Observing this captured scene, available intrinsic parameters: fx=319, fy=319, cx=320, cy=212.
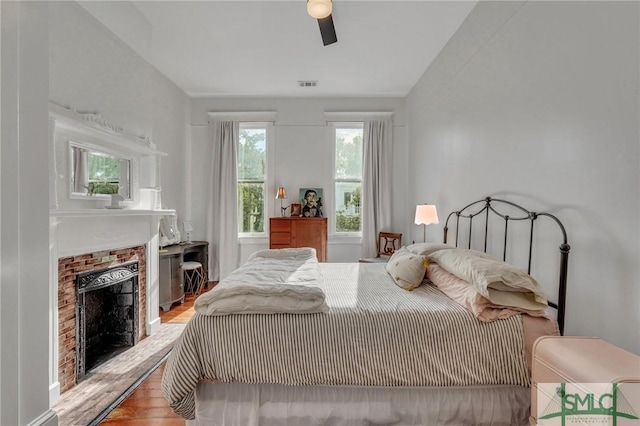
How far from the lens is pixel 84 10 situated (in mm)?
2480

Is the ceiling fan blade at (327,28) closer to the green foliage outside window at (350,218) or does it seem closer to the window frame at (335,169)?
the window frame at (335,169)

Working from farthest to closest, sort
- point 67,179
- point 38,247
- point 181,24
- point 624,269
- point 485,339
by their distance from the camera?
point 181,24, point 67,179, point 485,339, point 624,269, point 38,247

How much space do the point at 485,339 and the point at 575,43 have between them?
1655 millimetres

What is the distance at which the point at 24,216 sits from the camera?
Result: 85 cm

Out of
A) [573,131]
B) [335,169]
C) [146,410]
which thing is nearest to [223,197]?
[335,169]

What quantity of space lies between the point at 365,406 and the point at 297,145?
13.2 feet

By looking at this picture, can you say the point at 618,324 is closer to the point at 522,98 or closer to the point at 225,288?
the point at 522,98

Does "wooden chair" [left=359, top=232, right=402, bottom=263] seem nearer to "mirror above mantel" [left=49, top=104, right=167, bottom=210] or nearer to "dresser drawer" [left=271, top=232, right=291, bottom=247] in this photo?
"dresser drawer" [left=271, top=232, right=291, bottom=247]

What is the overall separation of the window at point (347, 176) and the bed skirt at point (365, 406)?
3.56 m

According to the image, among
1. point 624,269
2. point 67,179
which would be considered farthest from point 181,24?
point 624,269

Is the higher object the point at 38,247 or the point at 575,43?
the point at 575,43

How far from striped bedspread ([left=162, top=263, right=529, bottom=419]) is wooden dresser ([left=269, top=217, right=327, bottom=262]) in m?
2.93

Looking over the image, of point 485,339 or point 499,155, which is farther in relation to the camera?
point 499,155

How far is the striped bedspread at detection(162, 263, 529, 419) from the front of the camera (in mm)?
1594
